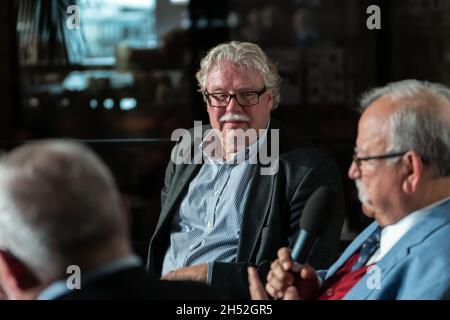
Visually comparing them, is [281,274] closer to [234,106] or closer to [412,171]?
[412,171]

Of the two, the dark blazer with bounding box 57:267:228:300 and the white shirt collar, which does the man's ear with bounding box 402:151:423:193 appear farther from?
the dark blazer with bounding box 57:267:228:300

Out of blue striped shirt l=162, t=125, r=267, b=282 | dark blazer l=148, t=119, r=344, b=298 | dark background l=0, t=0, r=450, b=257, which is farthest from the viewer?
dark background l=0, t=0, r=450, b=257

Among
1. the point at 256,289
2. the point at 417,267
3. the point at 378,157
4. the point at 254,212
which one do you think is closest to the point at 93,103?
the point at 254,212

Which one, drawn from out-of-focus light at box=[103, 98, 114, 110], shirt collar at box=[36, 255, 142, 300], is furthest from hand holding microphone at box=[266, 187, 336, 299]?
out-of-focus light at box=[103, 98, 114, 110]

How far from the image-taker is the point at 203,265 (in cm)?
298

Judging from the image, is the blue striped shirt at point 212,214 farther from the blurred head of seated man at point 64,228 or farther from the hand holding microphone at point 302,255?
the blurred head of seated man at point 64,228

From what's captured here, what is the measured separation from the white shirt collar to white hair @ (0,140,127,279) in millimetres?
832

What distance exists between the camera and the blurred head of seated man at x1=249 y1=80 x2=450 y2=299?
86.3 inches
